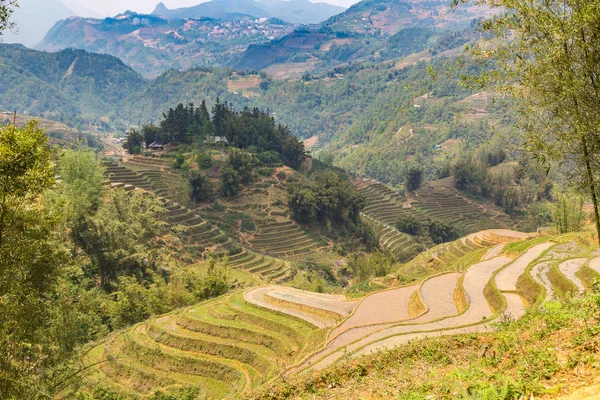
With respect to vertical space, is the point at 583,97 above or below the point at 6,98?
below

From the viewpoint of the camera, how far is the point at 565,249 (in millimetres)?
20234

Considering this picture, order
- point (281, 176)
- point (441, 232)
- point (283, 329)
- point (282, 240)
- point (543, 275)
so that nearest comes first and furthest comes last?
point (543, 275) → point (283, 329) → point (282, 240) → point (281, 176) → point (441, 232)

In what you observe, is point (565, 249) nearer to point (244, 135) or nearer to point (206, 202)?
point (206, 202)

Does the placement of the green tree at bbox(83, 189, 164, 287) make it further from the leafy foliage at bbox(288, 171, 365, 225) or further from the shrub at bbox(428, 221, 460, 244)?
the shrub at bbox(428, 221, 460, 244)

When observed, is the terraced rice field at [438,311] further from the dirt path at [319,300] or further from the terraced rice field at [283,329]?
the dirt path at [319,300]

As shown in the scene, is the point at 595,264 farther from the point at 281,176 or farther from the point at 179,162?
the point at 179,162

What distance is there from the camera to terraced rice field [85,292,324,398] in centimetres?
1399

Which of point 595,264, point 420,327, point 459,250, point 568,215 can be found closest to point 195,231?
point 459,250

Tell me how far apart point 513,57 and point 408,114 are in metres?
140

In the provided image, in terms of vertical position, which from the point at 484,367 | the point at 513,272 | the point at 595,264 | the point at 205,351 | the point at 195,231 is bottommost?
the point at 205,351

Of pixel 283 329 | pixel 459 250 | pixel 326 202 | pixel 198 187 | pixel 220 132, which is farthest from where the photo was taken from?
pixel 220 132

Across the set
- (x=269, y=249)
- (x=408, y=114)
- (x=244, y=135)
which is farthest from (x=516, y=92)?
(x=408, y=114)

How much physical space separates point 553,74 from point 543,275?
37.1 feet

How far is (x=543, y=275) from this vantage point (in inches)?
630
